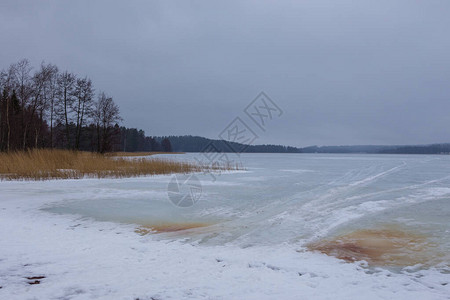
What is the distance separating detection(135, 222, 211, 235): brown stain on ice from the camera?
5.67m

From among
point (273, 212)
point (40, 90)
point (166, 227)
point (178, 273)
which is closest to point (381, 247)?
point (273, 212)

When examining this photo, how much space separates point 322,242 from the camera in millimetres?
5000

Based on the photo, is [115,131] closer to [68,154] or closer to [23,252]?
[68,154]

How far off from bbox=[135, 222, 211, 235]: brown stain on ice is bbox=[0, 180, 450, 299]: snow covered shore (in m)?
0.45

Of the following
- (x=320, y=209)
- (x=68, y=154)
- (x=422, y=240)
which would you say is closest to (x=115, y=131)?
(x=68, y=154)

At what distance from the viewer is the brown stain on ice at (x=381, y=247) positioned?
4.21 m

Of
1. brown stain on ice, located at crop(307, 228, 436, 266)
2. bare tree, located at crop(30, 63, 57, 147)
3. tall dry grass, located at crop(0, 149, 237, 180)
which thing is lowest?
brown stain on ice, located at crop(307, 228, 436, 266)

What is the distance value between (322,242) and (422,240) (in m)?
1.62

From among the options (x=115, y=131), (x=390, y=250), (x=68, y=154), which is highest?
(x=115, y=131)

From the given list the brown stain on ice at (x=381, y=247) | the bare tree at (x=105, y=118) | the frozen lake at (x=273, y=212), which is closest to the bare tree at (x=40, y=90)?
the bare tree at (x=105, y=118)

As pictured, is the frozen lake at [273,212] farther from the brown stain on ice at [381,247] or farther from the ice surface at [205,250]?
the brown stain on ice at [381,247]

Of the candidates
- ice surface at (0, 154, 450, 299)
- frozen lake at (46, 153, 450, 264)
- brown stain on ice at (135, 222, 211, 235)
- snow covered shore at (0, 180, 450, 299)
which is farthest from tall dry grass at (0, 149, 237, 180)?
brown stain on ice at (135, 222, 211, 235)

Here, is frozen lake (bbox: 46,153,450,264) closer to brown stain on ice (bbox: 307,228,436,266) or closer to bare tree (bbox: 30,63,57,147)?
brown stain on ice (bbox: 307,228,436,266)

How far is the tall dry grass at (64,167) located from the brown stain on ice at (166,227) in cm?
1014
